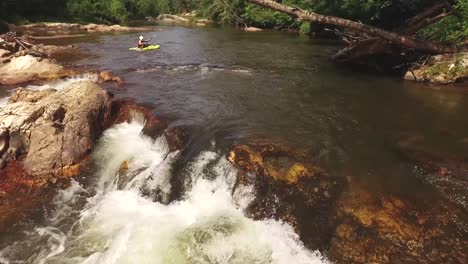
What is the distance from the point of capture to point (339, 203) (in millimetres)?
7461

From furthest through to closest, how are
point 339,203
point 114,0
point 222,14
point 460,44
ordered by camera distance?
1. point 114,0
2. point 222,14
3. point 460,44
4. point 339,203

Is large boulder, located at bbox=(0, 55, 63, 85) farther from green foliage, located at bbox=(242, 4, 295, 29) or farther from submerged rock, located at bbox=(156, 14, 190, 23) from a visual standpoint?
submerged rock, located at bbox=(156, 14, 190, 23)

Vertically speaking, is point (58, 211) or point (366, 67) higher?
point (366, 67)

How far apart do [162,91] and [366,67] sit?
10101 mm

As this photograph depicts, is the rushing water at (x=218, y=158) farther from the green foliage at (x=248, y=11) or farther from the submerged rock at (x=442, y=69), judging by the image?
the green foliage at (x=248, y=11)

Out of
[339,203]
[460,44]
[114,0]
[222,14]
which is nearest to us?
[339,203]

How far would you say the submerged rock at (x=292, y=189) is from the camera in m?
7.29

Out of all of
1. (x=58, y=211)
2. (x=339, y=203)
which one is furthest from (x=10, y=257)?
(x=339, y=203)

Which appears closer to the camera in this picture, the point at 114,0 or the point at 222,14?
the point at 222,14

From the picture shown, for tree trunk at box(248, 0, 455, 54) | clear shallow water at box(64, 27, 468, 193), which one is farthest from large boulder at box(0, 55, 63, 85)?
tree trunk at box(248, 0, 455, 54)

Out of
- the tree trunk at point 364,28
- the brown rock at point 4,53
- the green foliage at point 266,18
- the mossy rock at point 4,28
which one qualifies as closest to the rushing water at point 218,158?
the tree trunk at point 364,28

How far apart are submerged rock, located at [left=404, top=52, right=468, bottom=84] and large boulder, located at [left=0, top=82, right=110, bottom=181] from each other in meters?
12.9

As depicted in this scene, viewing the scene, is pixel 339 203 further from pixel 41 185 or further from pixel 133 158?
pixel 41 185

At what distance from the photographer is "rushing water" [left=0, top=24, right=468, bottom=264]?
7301mm
